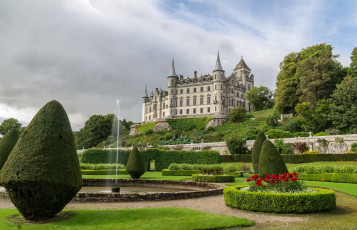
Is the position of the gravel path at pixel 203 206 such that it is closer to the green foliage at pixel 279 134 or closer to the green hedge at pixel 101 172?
the green hedge at pixel 101 172

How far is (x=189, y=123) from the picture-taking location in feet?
226

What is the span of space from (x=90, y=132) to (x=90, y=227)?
63.8 m

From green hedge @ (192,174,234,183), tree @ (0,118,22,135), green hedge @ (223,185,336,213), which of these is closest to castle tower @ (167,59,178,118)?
tree @ (0,118,22,135)

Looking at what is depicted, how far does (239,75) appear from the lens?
88.8m

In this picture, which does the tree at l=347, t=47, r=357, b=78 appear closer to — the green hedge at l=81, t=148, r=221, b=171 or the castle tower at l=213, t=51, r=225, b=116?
the green hedge at l=81, t=148, r=221, b=171

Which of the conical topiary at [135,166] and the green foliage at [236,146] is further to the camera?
the green foliage at [236,146]

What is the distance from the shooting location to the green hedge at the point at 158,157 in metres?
31.6

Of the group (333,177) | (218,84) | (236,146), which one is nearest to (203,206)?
(333,177)

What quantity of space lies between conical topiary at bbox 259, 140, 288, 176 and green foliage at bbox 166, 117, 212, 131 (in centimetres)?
5198

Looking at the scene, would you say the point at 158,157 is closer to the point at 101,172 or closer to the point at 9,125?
the point at 101,172

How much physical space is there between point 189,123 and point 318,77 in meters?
33.8

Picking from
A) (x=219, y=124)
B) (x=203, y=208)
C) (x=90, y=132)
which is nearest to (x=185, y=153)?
(x=203, y=208)

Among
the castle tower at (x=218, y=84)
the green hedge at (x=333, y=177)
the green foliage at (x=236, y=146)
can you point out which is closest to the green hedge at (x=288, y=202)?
the green hedge at (x=333, y=177)

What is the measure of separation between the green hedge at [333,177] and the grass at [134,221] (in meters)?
12.8
